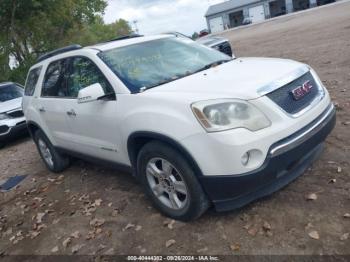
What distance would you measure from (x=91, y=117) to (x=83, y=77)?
585 mm

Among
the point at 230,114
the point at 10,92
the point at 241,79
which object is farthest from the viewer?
the point at 10,92

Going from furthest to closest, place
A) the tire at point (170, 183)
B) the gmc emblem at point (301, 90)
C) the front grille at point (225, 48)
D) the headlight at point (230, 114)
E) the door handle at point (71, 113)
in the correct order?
the front grille at point (225, 48), the door handle at point (71, 113), the gmc emblem at point (301, 90), the tire at point (170, 183), the headlight at point (230, 114)

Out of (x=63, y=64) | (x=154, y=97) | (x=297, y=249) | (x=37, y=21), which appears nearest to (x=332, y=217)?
(x=297, y=249)


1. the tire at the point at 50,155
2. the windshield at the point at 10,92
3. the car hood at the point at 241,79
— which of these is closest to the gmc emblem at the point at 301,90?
the car hood at the point at 241,79

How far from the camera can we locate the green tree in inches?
731

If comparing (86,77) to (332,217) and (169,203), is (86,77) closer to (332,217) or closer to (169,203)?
(169,203)

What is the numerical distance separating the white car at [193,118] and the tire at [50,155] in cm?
131

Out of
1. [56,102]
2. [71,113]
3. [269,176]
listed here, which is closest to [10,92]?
[56,102]

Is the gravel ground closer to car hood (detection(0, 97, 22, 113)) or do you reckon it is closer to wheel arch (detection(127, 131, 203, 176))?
wheel arch (detection(127, 131, 203, 176))

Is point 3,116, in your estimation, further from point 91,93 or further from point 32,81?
point 91,93

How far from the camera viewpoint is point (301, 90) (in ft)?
12.5

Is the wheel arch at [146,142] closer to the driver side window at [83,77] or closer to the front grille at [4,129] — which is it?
the driver side window at [83,77]

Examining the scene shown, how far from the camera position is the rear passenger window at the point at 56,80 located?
5316mm

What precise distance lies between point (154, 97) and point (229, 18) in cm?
7573
